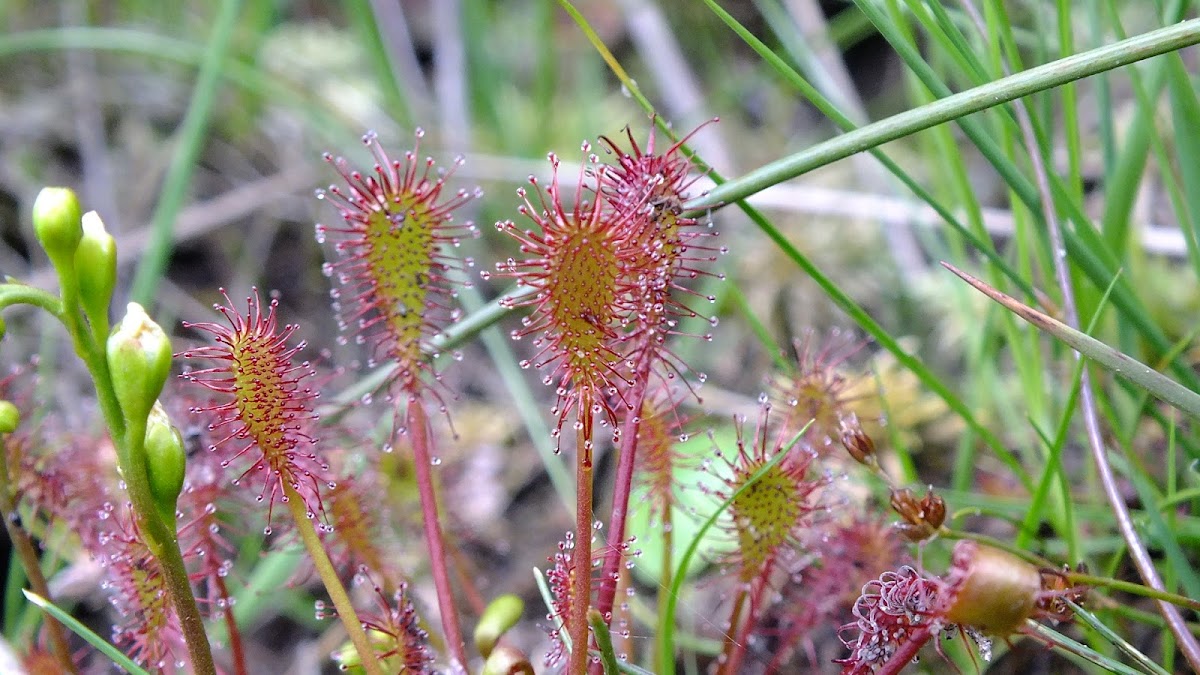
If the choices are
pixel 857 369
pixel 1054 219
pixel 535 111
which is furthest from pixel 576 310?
pixel 535 111

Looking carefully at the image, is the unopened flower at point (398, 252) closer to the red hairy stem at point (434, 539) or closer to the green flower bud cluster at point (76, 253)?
the red hairy stem at point (434, 539)

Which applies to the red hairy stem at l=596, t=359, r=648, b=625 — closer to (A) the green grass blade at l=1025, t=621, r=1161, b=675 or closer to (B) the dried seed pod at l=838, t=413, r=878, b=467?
(B) the dried seed pod at l=838, t=413, r=878, b=467

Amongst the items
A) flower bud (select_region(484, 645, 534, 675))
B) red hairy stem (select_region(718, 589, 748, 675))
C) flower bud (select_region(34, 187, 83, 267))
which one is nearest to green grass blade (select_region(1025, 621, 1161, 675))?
red hairy stem (select_region(718, 589, 748, 675))

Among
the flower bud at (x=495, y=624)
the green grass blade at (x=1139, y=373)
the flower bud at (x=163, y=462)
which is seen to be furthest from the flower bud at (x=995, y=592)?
the flower bud at (x=163, y=462)

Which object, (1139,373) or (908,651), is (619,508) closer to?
(908,651)

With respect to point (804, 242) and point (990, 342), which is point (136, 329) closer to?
point (990, 342)

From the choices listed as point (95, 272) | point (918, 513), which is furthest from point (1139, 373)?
point (95, 272)

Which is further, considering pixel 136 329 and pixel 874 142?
pixel 874 142
